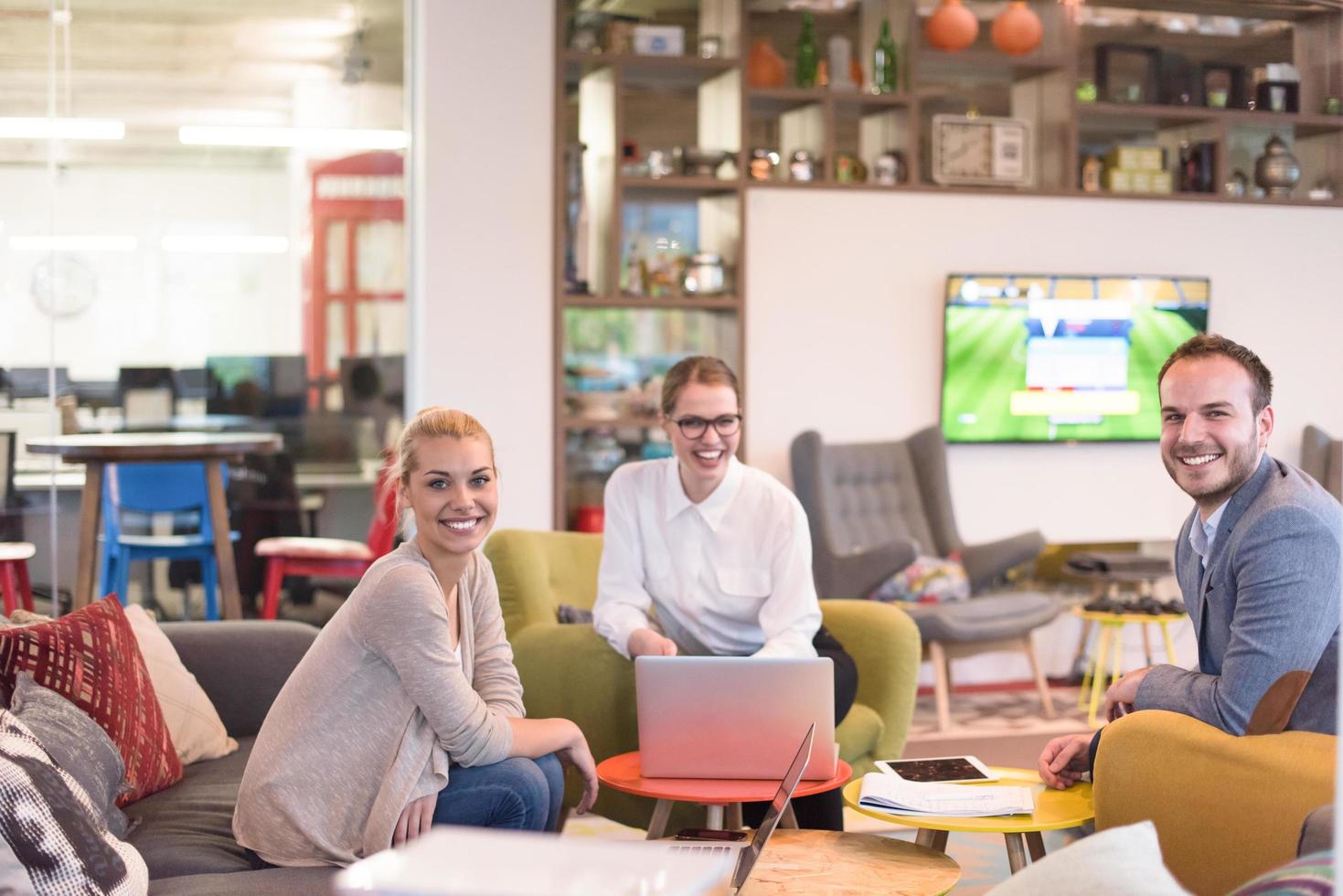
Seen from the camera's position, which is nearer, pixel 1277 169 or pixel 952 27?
pixel 952 27

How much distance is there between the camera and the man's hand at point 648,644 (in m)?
3.04

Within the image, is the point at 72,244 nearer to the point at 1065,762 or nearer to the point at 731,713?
the point at 731,713

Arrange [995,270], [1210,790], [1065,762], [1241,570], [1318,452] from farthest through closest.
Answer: [1318,452] < [995,270] < [1065,762] < [1241,570] < [1210,790]

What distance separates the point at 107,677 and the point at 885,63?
425cm

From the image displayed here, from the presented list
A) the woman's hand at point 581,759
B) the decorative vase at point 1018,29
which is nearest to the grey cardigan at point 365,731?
the woman's hand at point 581,759

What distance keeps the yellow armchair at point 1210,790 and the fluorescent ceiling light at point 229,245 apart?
164 inches

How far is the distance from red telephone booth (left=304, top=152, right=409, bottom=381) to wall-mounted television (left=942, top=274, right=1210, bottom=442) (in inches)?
86.3

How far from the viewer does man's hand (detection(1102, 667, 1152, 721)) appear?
2.59 m

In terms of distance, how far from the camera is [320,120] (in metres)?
5.71

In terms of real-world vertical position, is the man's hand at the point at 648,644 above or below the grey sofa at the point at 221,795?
above

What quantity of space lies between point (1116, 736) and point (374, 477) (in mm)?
3957

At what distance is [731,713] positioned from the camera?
259 cm

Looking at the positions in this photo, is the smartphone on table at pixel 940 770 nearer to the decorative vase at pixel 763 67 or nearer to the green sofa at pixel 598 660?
the green sofa at pixel 598 660

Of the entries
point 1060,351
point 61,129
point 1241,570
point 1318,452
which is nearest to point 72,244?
point 61,129
